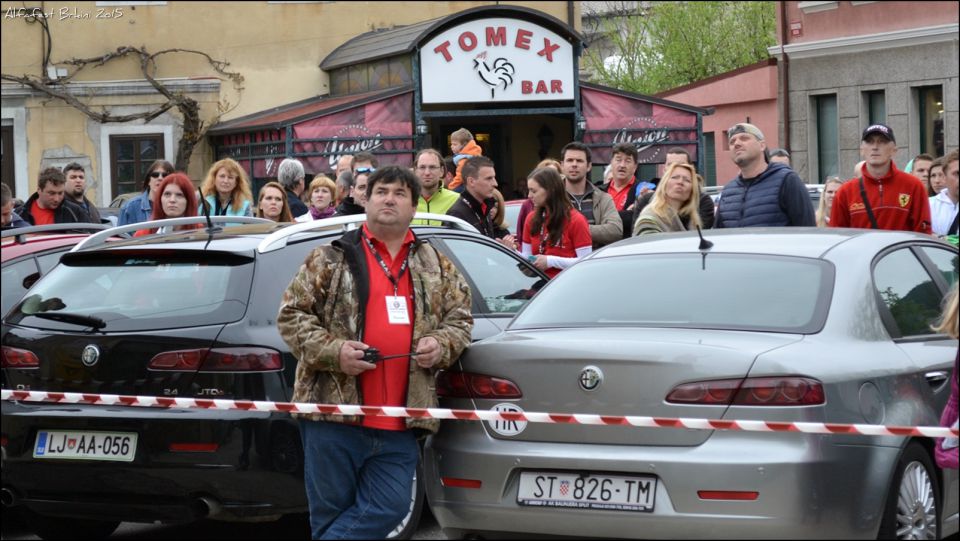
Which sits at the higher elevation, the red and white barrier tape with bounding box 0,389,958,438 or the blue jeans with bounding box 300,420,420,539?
the red and white barrier tape with bounding box 0,389,958,438

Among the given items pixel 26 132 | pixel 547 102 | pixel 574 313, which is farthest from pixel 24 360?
pixel 26 132

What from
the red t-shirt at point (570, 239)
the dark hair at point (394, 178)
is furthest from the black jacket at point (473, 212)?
the dark hair at point (394, 178)

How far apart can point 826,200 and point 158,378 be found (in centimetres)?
759

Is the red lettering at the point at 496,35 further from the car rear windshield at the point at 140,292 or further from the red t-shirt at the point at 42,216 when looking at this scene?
the car rear windshield at the point at 140,292

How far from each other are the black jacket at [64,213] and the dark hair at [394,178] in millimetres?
6804

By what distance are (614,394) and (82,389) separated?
261cm

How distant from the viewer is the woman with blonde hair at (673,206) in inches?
359

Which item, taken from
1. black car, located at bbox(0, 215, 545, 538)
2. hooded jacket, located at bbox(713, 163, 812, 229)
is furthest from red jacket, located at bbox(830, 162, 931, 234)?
black car, located at bbox(0, 215, 545, 538)

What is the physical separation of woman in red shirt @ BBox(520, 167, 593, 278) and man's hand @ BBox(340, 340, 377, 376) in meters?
4.04

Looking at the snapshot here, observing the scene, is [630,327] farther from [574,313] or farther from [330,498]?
[330,498]

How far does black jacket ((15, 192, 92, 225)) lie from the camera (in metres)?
12.2

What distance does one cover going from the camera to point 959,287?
16.0ft

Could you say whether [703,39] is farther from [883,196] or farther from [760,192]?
[760,192]

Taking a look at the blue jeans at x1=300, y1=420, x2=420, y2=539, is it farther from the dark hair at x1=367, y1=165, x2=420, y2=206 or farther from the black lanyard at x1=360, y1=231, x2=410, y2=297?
the dark hair at x1=367, y1=165, x2=420, y2=206
